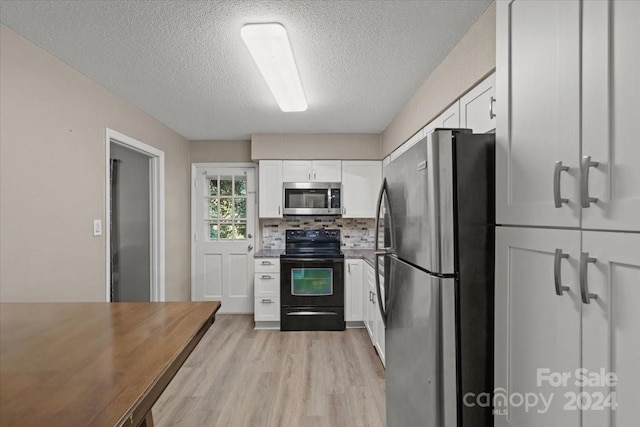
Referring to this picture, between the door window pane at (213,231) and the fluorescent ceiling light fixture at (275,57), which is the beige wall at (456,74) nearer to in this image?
the fluorescent ceiling light fixture at (275,57)

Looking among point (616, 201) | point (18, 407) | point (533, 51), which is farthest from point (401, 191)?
point (18, 407)

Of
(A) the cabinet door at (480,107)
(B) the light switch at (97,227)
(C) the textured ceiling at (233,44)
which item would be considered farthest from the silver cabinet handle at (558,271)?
(B) the light switch at (97,227)

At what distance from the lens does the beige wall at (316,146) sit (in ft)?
14.5

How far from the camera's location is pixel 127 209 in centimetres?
375

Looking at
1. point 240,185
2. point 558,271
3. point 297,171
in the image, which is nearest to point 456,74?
point 558,271

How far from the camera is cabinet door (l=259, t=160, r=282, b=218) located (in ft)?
14.5

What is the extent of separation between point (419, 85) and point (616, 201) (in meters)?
2.25

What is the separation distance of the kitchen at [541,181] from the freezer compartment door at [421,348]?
16cm

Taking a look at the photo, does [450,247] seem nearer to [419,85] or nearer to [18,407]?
[18,407]

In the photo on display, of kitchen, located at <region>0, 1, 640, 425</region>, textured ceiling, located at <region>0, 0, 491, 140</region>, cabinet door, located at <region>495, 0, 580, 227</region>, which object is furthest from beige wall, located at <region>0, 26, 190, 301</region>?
cabinet door, located at <region>495, 0, 580, 227</region>

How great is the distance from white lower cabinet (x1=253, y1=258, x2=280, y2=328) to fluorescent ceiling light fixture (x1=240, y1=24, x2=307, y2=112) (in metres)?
2.06

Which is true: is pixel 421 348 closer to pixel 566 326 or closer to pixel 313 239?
pixel 566 326

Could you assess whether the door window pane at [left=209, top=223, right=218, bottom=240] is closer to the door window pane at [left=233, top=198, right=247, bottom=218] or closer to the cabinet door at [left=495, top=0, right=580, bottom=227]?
the door window pane at [left=233, top=198, right=247, bottom=218]

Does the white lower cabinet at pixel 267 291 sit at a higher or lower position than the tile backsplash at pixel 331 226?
lower
